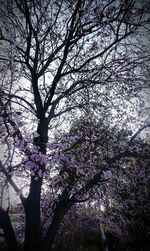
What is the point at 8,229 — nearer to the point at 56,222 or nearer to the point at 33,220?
the point at 33,220

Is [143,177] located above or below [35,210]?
above

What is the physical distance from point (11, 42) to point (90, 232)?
10.9 m

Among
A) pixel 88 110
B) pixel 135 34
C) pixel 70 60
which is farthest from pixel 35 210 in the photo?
pixel 135 34

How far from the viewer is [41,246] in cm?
593

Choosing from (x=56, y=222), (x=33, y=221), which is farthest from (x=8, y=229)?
(x=56, y=222)

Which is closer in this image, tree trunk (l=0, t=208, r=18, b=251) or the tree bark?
the tree bark

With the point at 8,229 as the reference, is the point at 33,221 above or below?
above

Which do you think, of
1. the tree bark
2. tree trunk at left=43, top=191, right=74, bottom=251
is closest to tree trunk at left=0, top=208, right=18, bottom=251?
the tree bark

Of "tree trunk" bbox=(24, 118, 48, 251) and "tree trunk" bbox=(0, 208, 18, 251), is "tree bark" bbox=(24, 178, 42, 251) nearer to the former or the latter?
"tree trunk" bbox=(24, 118, 48, 251)

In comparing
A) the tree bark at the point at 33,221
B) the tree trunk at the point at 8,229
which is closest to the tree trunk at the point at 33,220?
the tree bark at the point at 33,221

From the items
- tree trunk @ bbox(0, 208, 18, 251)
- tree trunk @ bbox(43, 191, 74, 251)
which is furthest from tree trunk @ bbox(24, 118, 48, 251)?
tree trunk @ bbox(0, 208, 18, 251)

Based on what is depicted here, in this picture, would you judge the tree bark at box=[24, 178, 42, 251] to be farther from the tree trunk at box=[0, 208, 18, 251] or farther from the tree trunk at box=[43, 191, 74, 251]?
the tree trunk at box=[0, 208, 18, 251]

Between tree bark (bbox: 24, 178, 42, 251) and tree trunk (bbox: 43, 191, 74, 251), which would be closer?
tree bark (bbox: 24, 178, 42, 251)

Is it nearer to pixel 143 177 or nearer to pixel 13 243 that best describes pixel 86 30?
pixel 143 177
